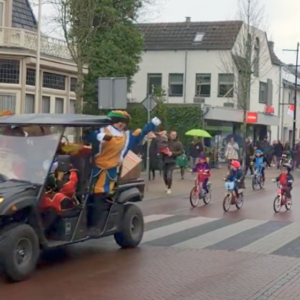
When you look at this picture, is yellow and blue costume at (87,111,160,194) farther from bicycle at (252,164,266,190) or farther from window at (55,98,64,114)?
window at (55,98,64,114)

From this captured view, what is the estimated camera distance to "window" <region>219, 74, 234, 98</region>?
4715 centimetres

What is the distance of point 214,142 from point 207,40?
960 cm

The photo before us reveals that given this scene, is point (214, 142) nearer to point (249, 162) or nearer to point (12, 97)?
point (249, 162)

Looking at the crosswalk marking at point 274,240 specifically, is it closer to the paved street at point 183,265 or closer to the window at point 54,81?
the paved street at point 183,265

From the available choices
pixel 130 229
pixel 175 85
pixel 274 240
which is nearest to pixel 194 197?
pixel 274 240

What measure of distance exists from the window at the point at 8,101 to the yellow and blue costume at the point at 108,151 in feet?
56.5

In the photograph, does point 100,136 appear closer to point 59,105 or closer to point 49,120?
point 49,120

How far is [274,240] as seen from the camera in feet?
43.1

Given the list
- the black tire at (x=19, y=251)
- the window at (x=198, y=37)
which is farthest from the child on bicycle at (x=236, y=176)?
the window at (x=198, y=37)

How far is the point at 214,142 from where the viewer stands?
4166 cm

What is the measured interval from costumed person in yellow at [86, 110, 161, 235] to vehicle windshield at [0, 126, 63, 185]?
88 cm

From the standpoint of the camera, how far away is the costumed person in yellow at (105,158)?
11.0m

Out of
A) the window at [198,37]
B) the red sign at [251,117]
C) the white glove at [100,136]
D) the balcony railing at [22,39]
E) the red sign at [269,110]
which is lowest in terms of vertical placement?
the white glove at [100,136]

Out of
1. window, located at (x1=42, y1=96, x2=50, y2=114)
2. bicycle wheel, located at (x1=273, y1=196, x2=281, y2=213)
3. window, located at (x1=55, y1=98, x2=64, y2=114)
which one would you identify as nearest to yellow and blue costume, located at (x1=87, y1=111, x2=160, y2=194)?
bicycle wheel, located at (x1=273, y1=196, x2=281, y2=213)
